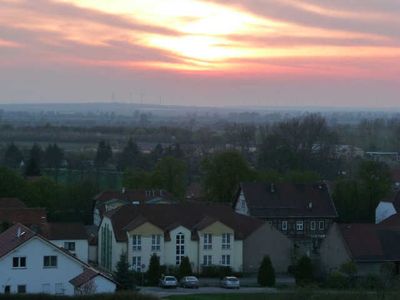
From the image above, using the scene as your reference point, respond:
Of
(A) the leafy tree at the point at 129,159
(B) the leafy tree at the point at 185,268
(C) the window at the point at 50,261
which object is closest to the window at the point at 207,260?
(B) the leafy tree at the point at 185,268

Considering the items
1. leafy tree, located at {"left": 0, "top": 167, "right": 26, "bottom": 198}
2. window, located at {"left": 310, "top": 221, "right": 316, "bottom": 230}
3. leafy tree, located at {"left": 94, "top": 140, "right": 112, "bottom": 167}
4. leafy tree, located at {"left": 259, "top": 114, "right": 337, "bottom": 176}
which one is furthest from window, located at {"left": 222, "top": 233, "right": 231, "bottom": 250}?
leafy tree, located at {"left": 94, "top": 140, "right": 112, "bottom": 167}

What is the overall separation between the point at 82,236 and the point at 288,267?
10346mm

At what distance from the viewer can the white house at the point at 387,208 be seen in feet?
156

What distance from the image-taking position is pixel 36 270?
→ 29.0m

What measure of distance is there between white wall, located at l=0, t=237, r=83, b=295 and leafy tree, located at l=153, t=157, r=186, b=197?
2723cm

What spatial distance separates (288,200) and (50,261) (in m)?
21.3

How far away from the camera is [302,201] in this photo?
47.2 meters

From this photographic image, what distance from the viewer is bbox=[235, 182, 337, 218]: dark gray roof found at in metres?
46.9

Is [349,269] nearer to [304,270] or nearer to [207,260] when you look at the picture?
[304,270]

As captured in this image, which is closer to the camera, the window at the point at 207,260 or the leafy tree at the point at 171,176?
the window at the point at 207,260

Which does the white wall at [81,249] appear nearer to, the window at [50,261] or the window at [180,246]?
the window at [180,246]

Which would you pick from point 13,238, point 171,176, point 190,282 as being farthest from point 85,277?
point 171,176

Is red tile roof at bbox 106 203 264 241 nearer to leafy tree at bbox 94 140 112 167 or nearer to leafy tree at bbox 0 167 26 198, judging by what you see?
leafy tree at bbox 0 167 26 198

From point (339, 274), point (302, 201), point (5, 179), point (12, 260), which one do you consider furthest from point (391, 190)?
point (12, 260)
